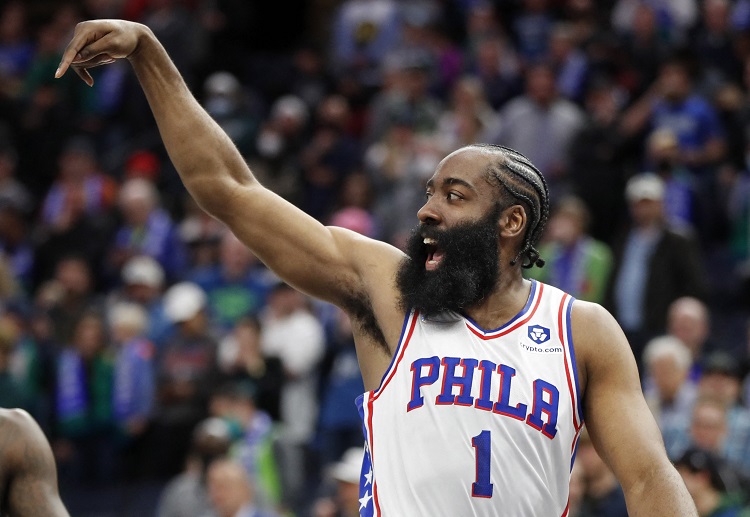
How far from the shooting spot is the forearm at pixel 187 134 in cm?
460

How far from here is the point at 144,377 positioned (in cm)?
1198

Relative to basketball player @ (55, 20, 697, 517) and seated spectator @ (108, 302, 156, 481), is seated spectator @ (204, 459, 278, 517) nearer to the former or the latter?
seated spectator @ (108, 302, 156, 481)

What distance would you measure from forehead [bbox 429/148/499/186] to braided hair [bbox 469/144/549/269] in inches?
1.0

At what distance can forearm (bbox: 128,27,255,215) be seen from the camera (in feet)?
15.1

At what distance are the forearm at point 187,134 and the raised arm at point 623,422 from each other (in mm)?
1271

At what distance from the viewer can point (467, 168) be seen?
4527mm

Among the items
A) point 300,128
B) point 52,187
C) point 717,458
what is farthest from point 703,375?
Answer: point 52,187

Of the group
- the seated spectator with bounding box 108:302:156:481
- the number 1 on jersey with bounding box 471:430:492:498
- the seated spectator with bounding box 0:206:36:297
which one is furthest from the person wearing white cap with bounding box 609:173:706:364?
the number 1 on jersey with bounding box 471:430:492:498

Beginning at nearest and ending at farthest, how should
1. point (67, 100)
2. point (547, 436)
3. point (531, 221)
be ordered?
point (547, 436)
point (531, 221)
point (67, 100)

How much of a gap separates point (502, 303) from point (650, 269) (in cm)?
676

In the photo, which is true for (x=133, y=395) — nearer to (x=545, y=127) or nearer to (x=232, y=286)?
(x=232, y=286)

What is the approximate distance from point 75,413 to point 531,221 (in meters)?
8.26

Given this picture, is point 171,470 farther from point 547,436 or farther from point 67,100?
point 547,436

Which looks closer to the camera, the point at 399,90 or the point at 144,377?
the point at 144,377
